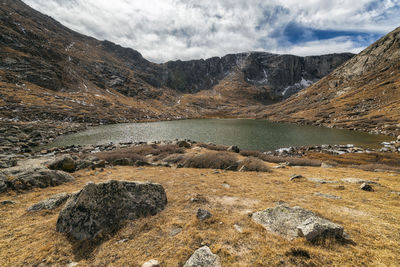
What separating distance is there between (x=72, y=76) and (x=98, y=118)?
84810mm

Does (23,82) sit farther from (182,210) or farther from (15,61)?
(182,210)

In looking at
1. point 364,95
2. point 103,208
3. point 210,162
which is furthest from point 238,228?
point 364,95

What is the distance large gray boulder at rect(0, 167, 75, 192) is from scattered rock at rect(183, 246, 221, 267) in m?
11.4

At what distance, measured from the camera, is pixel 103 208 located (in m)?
5.90

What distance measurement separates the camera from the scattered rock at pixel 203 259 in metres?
3.96

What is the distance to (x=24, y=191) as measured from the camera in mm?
8836

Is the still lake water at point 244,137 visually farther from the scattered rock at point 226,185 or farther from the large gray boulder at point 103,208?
the large gray boulder at point 103,208

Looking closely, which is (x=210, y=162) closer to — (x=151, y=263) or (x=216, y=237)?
(x=216, y=237)

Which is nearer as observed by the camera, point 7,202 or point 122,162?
point 7,202

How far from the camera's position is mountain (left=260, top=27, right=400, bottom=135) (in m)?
59.7

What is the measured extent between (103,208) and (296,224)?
24.2 ft

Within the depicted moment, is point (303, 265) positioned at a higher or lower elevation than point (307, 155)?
higher

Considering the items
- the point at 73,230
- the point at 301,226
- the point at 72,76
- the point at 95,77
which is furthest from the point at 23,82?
the point at 301,226

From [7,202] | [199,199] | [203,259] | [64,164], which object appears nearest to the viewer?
[203,259]
